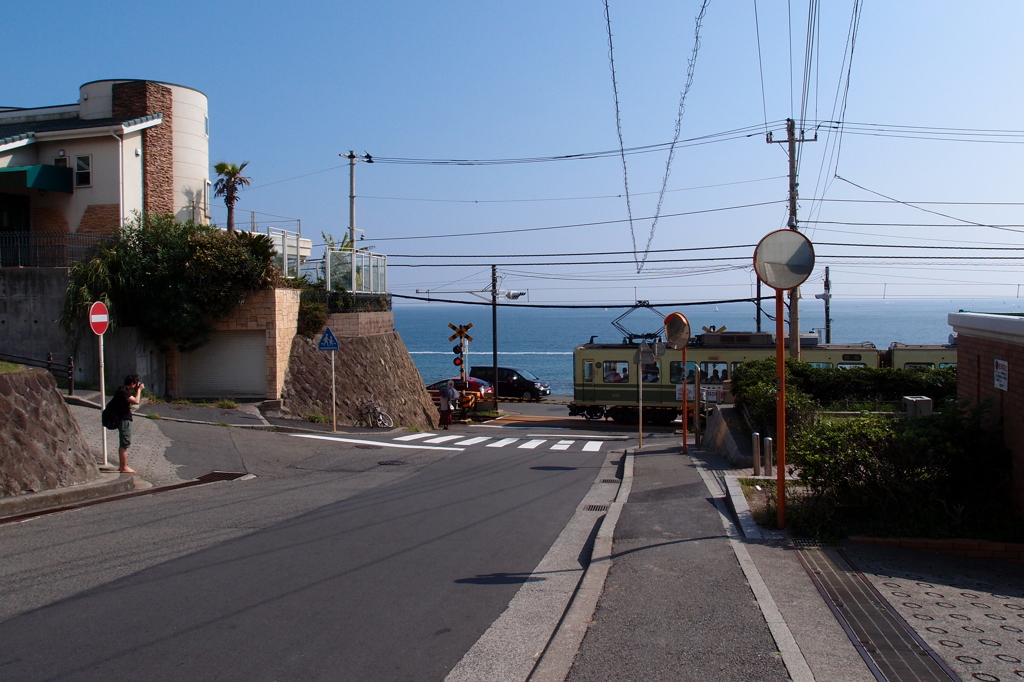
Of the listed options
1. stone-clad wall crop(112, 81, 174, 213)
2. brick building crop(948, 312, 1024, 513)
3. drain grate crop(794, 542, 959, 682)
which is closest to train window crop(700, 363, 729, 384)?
stone-clad wall crop(112, 81, 174, 213)

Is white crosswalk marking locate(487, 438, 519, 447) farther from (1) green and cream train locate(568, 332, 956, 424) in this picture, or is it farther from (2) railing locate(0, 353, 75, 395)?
(2) railing locate(0, 353, 75, 395)

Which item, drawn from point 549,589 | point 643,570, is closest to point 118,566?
point 549,589

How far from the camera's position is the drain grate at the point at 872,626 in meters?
4.58

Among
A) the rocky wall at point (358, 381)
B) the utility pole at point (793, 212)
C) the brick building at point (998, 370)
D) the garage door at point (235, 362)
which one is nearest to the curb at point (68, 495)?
the garage door at point (235, 362)

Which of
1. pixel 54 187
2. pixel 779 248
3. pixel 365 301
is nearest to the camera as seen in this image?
pixel 779 248

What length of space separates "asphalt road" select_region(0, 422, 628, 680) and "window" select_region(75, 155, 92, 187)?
15.0 metres

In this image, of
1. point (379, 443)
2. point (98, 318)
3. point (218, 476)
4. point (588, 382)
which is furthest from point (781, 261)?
point (588, 382)

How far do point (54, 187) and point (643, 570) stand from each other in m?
23.0

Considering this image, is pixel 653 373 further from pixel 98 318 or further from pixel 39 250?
pixel 98 318

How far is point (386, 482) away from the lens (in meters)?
12.8

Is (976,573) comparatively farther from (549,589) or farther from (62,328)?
(62,328)

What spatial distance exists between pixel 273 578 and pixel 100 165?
21.1m

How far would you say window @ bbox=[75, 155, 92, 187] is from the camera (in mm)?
23422

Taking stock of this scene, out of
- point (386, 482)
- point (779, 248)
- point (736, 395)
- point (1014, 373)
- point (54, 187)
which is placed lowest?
point (386, 482)
